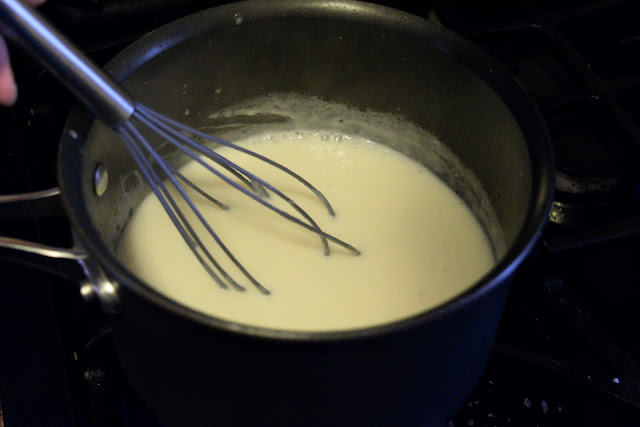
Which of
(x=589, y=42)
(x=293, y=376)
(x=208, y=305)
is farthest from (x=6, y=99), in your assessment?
(x=589, y=42)

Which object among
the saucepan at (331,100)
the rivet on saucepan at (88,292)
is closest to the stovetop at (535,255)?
the saucepan at (331,100)

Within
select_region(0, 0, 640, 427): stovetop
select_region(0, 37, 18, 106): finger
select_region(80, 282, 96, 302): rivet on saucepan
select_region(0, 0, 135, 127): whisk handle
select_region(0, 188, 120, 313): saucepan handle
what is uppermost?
select_region(0, 37, 18, 106): finger

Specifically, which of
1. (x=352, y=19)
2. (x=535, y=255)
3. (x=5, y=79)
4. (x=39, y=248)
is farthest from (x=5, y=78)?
(x=535, y=255)

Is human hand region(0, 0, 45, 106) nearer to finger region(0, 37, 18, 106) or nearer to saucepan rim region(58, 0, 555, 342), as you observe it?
finger region(0, 37, 18, 106)

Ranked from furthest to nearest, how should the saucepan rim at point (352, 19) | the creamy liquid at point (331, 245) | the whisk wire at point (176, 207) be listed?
1. the creamy liquid at point (331, 245)
2. the whisk wire at point (176, 207)
3. the saucepan rim at point (352, 19)

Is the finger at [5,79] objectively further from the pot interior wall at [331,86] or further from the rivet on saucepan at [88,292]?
the rivet on saucepan at [88,292]

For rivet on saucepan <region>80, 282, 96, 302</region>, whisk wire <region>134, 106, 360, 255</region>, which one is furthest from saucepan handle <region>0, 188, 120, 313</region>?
whisk wire <region>134, 106, 360, 255</region>

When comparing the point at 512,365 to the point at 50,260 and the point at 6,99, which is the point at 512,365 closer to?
the point at 50,260
